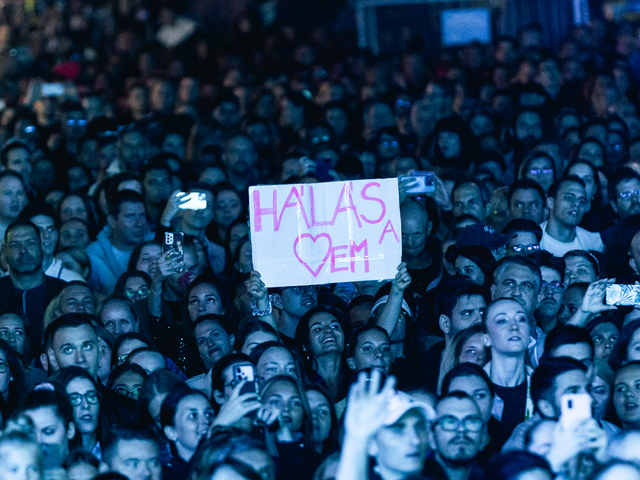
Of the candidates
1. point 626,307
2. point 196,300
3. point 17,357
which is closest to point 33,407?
point 17,357

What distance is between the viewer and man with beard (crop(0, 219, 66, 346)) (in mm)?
7285

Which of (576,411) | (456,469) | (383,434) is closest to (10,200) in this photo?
(456,469)

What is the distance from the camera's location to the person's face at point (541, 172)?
28.4 ft

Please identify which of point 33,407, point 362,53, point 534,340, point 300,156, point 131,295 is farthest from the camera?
point 362,53

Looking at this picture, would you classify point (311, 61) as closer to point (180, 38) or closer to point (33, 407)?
point (180, 38)

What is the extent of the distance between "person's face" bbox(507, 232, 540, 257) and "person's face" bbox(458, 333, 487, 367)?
1471 mm

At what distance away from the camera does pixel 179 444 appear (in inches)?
211

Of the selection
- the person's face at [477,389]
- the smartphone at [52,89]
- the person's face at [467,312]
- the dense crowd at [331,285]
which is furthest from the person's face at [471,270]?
the smartphone at [52,89]

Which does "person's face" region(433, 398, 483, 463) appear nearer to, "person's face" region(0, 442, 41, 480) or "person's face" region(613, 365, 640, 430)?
"person's face" region(613, 365, 640, 430)

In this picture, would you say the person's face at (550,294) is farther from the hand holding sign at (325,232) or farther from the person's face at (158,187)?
the person's face at (158,187)

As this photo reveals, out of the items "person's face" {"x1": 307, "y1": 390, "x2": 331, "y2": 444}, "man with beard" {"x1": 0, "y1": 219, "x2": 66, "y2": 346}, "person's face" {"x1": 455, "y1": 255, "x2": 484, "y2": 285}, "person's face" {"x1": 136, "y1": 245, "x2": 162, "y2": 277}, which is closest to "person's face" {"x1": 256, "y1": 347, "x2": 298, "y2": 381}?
"person's face" {"x1": 307, "y1": 390, "x2": 331, "y2": 444}

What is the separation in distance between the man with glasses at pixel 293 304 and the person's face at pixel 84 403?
5.72ft

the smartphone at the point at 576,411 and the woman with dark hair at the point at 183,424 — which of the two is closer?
the smartphone at the point at 576,411

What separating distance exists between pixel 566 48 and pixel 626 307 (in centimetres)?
606
